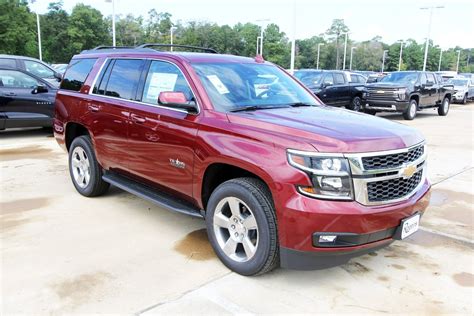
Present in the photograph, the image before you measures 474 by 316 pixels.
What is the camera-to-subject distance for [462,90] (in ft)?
87.0

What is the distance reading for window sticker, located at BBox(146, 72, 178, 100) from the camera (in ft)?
14.3

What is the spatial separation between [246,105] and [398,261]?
2.02m

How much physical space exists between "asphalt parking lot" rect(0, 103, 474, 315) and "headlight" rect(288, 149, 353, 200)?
33.5 inches

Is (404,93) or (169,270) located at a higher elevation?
(404,93)

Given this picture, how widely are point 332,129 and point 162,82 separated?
190cm

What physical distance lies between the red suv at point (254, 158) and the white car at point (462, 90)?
2490cm

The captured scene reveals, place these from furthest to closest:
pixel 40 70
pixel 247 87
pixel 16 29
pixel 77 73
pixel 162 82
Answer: pixel 16 29 < pixel 40 70 < pixel 77 73 < pixel 162 82 < pixel 247 87

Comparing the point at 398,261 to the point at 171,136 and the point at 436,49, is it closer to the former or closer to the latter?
the point at 171,136

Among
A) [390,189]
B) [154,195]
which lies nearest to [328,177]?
[390,189]

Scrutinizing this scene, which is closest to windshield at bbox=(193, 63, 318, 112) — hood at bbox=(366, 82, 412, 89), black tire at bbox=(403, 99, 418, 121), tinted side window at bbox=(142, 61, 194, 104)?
tinted side window at bbox=(142, 61, 194, 104)

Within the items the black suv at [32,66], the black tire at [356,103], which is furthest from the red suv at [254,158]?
the black tire at [356,103]

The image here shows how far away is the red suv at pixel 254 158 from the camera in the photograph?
315 cm

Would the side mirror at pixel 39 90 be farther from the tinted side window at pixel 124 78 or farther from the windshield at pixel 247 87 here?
the windshield at pixel 247 87

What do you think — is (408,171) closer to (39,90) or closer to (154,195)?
(154,195)
